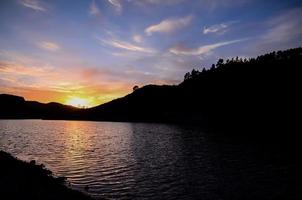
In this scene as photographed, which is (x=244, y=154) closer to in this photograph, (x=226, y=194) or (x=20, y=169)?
(x=226, y=194)

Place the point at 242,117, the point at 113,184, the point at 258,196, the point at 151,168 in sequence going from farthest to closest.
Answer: the point at 242,117 < the point at 151,168 < the point at 113,184 < the point at 258,196

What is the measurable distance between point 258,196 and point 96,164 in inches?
1065

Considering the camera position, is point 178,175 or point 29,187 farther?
point 178,175

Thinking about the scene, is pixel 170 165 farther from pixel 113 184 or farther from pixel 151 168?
pixel 113 184

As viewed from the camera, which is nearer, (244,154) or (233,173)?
(233,173)

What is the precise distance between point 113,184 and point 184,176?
10.2 meters

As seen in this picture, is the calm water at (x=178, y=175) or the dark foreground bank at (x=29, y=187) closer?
the dark foreground bank at (x=29, y=187)

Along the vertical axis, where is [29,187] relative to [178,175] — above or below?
above

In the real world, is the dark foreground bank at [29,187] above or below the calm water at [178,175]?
above

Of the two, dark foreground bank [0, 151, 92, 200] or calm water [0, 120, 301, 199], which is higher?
dark foreground bank [0, 151, 92, 200]

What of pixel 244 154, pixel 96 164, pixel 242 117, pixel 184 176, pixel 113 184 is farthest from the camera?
pixel 242 117

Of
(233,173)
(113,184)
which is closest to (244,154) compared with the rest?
(233,173)

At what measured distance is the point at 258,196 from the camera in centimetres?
2812

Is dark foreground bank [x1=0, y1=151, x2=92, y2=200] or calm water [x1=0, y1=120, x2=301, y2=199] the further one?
calm water [x1=0, y1=120, x2=301, y2=199]
